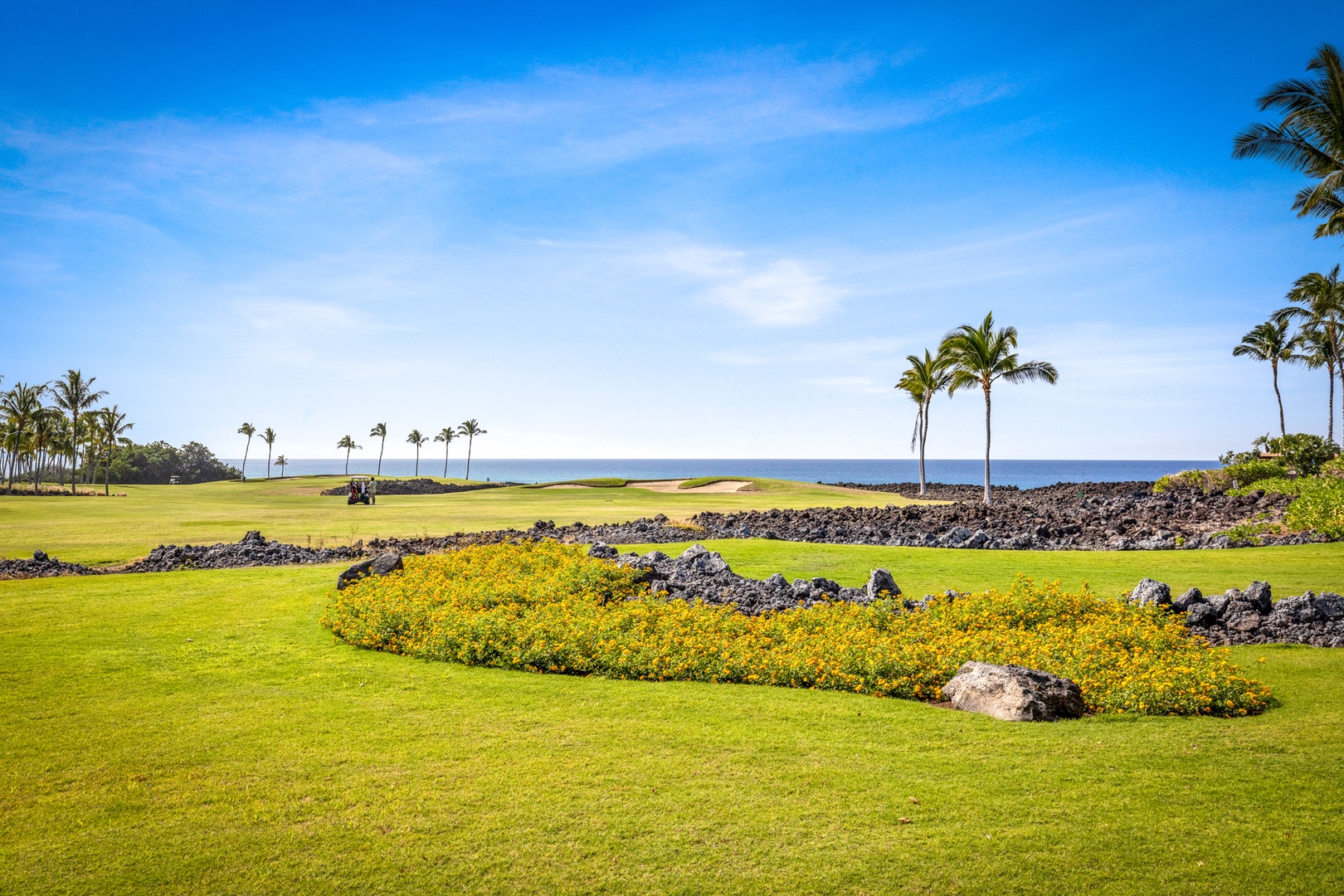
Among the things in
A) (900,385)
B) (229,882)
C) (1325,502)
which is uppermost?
(900,385)

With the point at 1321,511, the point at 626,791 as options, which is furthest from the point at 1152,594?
the point at 1321,511

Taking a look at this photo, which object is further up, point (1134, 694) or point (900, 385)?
point (900, 385)

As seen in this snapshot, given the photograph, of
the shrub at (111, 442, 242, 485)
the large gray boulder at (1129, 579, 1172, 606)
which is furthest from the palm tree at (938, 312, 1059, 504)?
the shrub at (111, 442, 242, 485)

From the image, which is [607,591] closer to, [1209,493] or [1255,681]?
[1255,681]

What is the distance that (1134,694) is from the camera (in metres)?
8.96

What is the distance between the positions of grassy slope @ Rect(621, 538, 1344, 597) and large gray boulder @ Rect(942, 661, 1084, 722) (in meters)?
7.47

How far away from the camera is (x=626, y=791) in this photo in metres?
6.66

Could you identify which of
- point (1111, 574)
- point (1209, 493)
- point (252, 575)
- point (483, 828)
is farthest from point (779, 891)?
point (1209, 493)

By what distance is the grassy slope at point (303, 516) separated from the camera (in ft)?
89.2

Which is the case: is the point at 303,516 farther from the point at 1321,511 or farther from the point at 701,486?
the point at 701,486

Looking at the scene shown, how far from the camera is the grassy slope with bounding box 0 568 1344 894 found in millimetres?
5406

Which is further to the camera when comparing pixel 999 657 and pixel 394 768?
pixel 999 657

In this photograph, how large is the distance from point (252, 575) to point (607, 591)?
32.6ft

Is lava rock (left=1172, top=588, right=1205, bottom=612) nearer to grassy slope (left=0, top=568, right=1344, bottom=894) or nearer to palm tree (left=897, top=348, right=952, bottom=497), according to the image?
grassy slope (left=0, top=568, right=1344, bottom=894)
